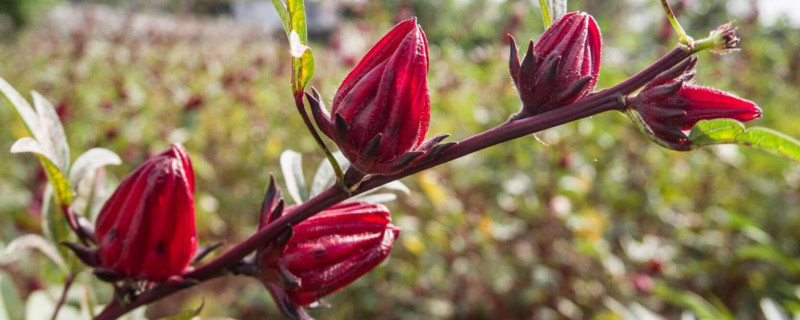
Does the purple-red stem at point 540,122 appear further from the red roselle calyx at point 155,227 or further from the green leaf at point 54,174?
the green leaf at point 54,174

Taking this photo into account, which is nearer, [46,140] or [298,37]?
[298,37]

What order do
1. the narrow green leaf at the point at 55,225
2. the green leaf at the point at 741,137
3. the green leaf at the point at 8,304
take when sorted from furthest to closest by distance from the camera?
the green leaf at the point at 8,304, the narrow green leaf at the point at 55,225, the green leaf at the point at 741,137

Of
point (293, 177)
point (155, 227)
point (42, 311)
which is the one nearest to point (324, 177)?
point (293, 177)

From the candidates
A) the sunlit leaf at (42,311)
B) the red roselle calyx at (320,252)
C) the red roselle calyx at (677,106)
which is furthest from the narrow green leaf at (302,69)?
the sunlit leaf at (42,311)

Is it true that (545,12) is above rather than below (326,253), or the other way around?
above

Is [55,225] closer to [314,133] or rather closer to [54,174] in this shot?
[54,174]

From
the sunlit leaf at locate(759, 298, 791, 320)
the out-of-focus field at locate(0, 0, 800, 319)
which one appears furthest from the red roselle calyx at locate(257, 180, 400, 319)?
the out-of-focus field at locate(0, 0, 800, 319)

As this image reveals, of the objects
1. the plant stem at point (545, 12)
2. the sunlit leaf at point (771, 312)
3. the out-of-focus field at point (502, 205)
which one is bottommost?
the out-of-focus field at point (502, 205)
